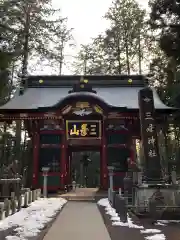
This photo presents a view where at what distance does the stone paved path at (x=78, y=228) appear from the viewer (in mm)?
6102

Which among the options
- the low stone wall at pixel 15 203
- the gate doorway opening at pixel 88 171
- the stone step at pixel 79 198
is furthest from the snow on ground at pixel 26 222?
the gate doorway opening at pixel 88 171

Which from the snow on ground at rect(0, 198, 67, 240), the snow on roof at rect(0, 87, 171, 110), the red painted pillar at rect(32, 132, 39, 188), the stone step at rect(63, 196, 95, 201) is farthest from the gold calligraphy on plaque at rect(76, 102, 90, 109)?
the snow on ground at rect(0, 198, 67, 240)

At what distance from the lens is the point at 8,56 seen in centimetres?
432

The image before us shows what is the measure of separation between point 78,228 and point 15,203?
118 inches

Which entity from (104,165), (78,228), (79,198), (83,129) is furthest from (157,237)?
Answer: (83,129)

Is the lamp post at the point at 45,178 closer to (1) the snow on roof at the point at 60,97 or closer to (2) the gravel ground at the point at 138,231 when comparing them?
(1) the snow on roof at the point at 60,97

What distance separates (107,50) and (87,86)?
10.7 m

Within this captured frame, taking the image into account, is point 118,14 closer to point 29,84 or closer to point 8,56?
point 29,84

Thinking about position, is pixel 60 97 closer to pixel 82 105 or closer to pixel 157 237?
pixel 82 105

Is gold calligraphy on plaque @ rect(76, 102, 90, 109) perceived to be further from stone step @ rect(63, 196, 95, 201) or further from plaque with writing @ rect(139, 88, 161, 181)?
plaque with writing @ rect(139, 88, 161, 181)

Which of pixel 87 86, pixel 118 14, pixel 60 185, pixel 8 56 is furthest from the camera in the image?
pixel 118 14

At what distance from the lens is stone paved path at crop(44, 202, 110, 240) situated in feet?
20.0

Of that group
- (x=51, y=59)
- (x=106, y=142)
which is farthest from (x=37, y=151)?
(x=51, y=59)

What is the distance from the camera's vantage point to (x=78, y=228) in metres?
7.00
